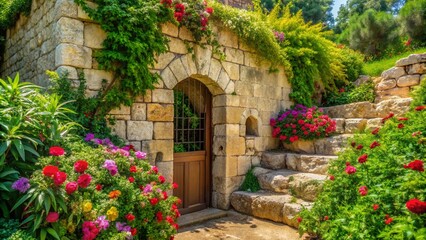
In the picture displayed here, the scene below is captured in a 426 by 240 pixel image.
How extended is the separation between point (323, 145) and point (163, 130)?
2.80m

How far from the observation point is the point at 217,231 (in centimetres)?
414

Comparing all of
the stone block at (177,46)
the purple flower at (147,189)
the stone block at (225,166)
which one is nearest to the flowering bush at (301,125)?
the stone block at (225,166)

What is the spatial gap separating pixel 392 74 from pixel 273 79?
2.66 meters

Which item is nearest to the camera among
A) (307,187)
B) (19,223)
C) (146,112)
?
(19,223)

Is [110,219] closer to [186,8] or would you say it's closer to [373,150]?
[373,150]

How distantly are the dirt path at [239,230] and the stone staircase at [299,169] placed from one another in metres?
0.14

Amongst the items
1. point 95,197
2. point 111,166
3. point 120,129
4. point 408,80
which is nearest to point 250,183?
point 120,129

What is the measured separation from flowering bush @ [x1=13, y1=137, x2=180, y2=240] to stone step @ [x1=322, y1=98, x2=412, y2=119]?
4322mm

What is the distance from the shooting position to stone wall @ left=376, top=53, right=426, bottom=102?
5977mm

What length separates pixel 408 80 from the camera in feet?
19.9

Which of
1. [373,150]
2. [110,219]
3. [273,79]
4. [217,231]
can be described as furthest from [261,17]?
[110,219]

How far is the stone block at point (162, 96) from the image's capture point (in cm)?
413

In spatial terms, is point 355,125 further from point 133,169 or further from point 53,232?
point 53,232

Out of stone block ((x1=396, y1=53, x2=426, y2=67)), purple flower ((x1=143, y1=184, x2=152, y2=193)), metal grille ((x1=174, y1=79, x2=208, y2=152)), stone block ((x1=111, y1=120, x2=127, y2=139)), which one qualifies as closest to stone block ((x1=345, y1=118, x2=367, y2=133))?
stone block ((x1=396, y1=53, x2=426, y2=67))
